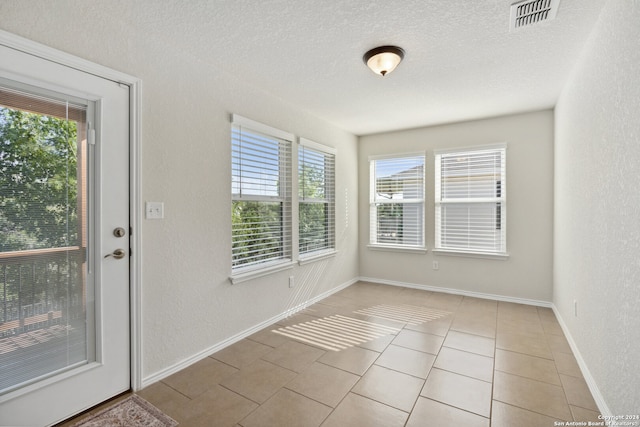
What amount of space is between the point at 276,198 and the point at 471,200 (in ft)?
8.99

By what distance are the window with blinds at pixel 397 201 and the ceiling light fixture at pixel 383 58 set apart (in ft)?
7.92

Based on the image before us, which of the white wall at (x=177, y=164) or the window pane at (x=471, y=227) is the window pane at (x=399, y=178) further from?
the white wall at (x=177, y=164)

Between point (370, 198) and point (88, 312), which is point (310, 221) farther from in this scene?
point (88, 312)

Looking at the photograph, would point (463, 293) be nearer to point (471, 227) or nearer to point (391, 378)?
point (471, 227)

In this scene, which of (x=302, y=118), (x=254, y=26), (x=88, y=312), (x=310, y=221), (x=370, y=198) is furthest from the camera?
(x=370, y=198)

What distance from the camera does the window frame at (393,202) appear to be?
4598 mm

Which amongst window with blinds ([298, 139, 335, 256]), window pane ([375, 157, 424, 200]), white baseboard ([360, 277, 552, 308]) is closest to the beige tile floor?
white baseboard ([360, 277, 552, 308])

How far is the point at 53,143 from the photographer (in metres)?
1.74

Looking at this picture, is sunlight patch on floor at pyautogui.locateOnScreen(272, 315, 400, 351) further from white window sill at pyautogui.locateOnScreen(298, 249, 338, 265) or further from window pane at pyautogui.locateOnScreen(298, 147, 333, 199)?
window pane at pyautogui.locateOnScreen(298, 147, 333, 199)

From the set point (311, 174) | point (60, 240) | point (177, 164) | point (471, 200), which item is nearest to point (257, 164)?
point (177, 164)

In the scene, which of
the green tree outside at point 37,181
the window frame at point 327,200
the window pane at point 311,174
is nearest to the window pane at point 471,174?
the window frame at point 327,200

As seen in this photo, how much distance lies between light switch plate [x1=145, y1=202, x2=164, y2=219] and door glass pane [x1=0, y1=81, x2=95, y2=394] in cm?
37

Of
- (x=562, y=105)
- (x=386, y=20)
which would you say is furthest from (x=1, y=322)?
(x=562, y=105)

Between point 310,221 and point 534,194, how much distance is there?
2886 millimetres
